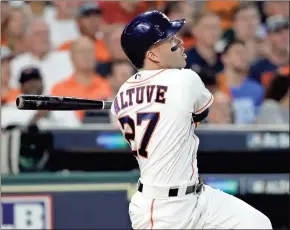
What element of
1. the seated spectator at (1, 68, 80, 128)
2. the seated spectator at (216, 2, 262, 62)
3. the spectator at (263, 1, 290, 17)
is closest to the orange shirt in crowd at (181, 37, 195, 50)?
the seated spectator at (216, 2, 262, 62)

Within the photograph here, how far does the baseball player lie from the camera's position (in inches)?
159

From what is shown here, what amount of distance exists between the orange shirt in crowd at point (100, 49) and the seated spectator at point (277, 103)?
1735mm

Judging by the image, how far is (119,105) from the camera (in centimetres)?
422

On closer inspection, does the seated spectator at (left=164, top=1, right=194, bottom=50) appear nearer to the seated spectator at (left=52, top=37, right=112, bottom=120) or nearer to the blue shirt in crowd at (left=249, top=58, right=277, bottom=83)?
the blue shirt in crowd at (left=249, top=58, right=277, bottom=83)

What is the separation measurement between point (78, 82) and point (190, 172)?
157 inches

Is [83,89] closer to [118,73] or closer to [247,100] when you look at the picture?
[118,73]

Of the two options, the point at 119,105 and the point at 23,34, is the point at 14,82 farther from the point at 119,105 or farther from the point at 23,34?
the point at 119,105

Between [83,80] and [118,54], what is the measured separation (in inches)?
20.7

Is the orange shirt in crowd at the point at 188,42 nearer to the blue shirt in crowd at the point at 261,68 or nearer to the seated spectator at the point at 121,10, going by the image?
the seated spectator at the point at 121,10

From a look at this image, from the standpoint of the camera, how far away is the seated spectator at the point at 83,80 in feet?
25.7

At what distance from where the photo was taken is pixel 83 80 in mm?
7949

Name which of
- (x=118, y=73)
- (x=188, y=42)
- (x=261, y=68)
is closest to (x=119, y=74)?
(x=118, y=73)

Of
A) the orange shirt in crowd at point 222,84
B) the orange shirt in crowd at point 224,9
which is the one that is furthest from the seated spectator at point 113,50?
the orange shirt in crowd at point 224,9

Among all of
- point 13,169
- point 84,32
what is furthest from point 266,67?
point 13,169
